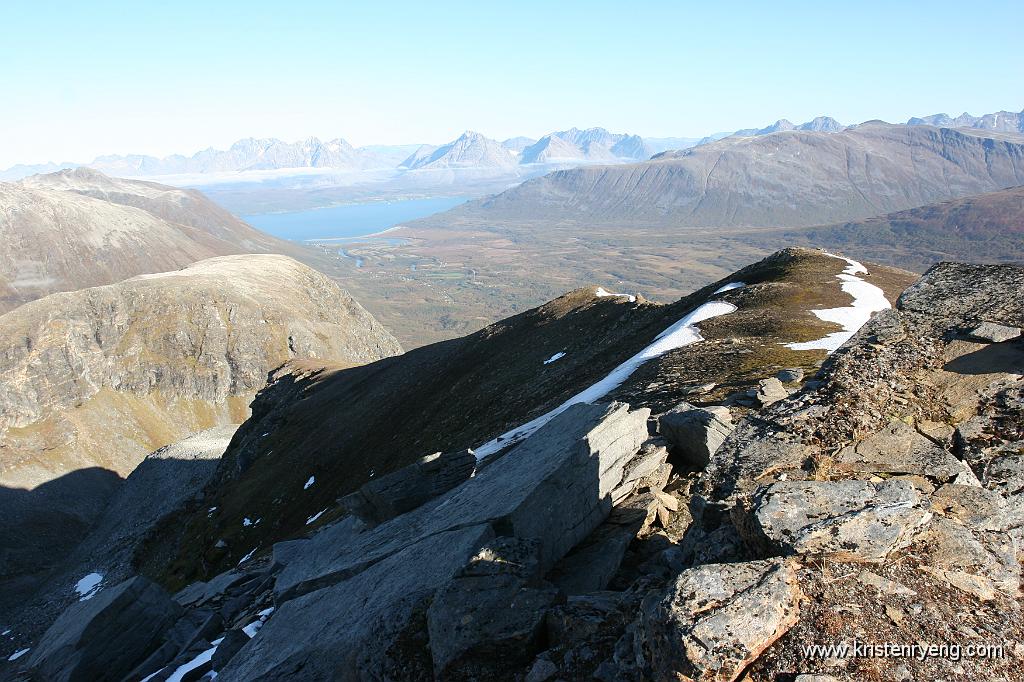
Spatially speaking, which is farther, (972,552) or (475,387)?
(475,387)

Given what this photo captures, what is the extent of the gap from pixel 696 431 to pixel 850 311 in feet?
94.4

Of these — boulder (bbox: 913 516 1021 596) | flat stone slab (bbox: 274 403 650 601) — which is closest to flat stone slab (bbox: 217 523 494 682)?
flat stone slab (bbox: 274 403 650 601)

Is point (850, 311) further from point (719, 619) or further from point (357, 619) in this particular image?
point (719, 619)

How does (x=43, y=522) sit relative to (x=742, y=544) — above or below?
below

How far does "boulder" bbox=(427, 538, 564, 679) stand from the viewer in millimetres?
11531

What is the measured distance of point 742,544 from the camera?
1024cm

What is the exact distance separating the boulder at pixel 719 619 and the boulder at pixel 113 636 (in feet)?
107

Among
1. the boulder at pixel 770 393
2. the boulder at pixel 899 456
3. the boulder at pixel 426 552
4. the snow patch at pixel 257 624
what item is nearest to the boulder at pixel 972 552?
the boulder at pixel 899 456

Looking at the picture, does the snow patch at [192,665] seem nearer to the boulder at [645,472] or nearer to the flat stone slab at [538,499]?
the flat stone slab at [538,499]

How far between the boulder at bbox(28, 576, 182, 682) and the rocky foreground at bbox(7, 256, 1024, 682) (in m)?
15.5

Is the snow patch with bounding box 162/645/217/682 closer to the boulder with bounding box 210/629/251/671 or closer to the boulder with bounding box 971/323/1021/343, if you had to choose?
the boulder with bounding box 210/629/251/671

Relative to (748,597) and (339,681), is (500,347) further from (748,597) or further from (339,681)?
(748,597)

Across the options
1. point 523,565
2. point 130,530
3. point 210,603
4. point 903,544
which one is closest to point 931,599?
point 903,544

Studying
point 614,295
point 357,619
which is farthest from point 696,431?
point 614,295
